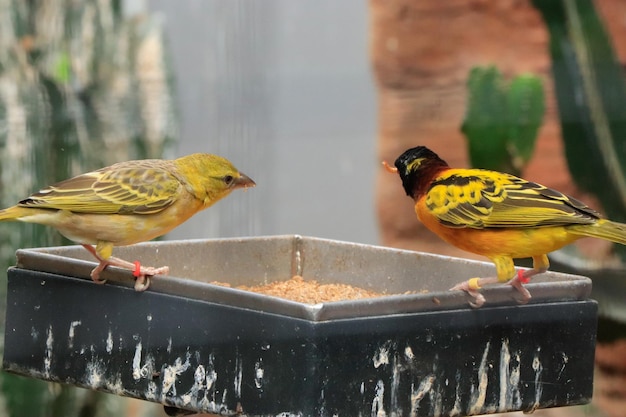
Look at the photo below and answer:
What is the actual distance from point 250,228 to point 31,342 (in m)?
0.85

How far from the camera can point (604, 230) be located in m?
2.63

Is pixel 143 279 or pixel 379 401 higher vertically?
pixel 143 279

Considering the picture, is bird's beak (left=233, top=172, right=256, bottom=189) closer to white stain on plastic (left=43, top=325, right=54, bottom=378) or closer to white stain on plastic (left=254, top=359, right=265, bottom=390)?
white stain on plastic (left=43, top=325, right=54, bottom=378)

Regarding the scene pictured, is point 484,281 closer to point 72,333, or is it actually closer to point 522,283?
point 522,283

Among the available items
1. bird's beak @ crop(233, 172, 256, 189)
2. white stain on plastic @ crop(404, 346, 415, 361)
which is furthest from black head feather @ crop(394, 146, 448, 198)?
white stain on plastic @ crop(404, 346, 415, 361)

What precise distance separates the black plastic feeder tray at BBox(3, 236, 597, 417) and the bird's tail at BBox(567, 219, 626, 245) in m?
0.13

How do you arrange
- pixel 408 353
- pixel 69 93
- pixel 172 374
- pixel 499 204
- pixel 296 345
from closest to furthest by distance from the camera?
pixel 296 345
pixel 408 353
pixel 172 374
pixel 499 204
pixel 69 93

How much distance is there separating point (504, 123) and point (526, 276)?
4.46 ft

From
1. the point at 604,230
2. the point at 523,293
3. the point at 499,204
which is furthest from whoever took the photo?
the point at 499,204

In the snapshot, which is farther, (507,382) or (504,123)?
(504,123)

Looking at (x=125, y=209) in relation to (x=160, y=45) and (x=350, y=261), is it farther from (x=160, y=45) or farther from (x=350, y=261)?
(x=160, y=45)

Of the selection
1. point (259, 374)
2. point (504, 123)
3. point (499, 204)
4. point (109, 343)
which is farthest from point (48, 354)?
point (504, 123)

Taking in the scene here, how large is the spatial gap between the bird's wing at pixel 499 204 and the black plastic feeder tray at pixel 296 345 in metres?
0.18

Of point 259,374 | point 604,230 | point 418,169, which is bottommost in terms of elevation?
point 259,374
